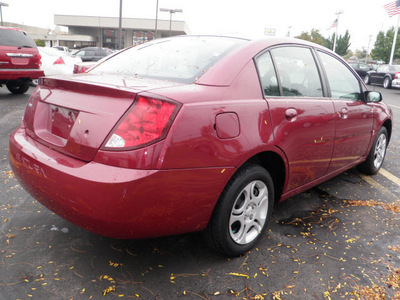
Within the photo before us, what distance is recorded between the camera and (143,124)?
1843 millimetres

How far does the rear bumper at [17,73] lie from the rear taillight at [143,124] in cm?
829

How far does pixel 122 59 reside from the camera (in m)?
2.96

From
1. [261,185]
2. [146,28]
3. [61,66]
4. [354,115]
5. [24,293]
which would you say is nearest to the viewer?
[24,293]

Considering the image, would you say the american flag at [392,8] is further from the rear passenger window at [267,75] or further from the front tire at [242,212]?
the front tire at [242,212]

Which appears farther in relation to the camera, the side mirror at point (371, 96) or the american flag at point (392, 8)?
the american flag at point (392, 8)

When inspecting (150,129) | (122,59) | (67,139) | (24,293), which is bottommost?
(24,293)

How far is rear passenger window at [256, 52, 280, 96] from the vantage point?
250 cm

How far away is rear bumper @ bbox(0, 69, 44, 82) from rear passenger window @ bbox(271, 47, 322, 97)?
8.08 meters

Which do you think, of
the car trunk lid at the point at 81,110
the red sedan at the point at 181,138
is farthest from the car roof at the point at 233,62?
the car trunk lid at the point at 81,110

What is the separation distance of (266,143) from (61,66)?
10249 mm

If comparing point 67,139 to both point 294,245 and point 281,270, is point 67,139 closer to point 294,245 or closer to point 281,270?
point 281,270

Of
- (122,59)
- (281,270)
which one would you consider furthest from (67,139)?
(281,270)

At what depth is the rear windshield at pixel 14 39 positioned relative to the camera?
28.6 ft

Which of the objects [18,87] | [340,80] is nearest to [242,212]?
[340,80]
